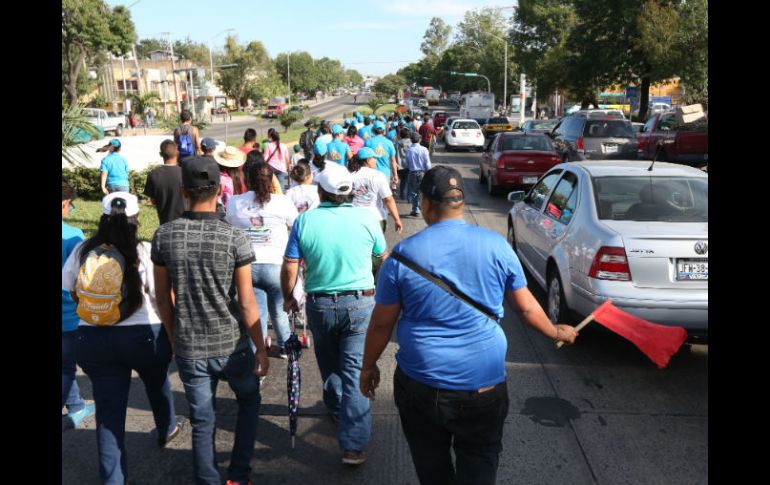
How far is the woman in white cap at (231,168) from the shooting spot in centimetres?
579

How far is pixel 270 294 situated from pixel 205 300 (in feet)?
6.41

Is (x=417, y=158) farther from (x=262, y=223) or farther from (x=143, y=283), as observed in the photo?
(x=143, y=283)

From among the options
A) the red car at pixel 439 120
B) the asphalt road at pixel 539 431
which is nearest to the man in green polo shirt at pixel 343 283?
the asphalt road at pixel 539 431

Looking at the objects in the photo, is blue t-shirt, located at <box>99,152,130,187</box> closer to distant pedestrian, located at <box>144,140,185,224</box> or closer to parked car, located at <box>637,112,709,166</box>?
distant pedestrian, located at <box>144,140,185,224</box>

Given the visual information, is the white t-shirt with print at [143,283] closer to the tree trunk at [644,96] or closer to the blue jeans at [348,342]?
the blue jeans at [348,342]

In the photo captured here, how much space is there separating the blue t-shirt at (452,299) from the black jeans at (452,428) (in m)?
0.06

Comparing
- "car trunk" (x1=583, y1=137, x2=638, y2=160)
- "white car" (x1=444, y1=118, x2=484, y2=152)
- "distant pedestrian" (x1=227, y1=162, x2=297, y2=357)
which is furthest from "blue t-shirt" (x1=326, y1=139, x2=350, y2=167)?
"white car" (x1=444, y1=118, x2=484, y2=152)

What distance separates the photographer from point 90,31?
40.5 m

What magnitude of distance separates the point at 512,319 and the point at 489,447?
4016 mm

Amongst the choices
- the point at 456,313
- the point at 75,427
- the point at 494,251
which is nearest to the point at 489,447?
the point at 456,313

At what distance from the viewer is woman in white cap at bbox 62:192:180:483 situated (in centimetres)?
320

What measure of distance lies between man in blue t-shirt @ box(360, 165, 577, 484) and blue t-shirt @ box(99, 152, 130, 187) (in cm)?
735

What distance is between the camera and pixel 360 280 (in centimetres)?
376
